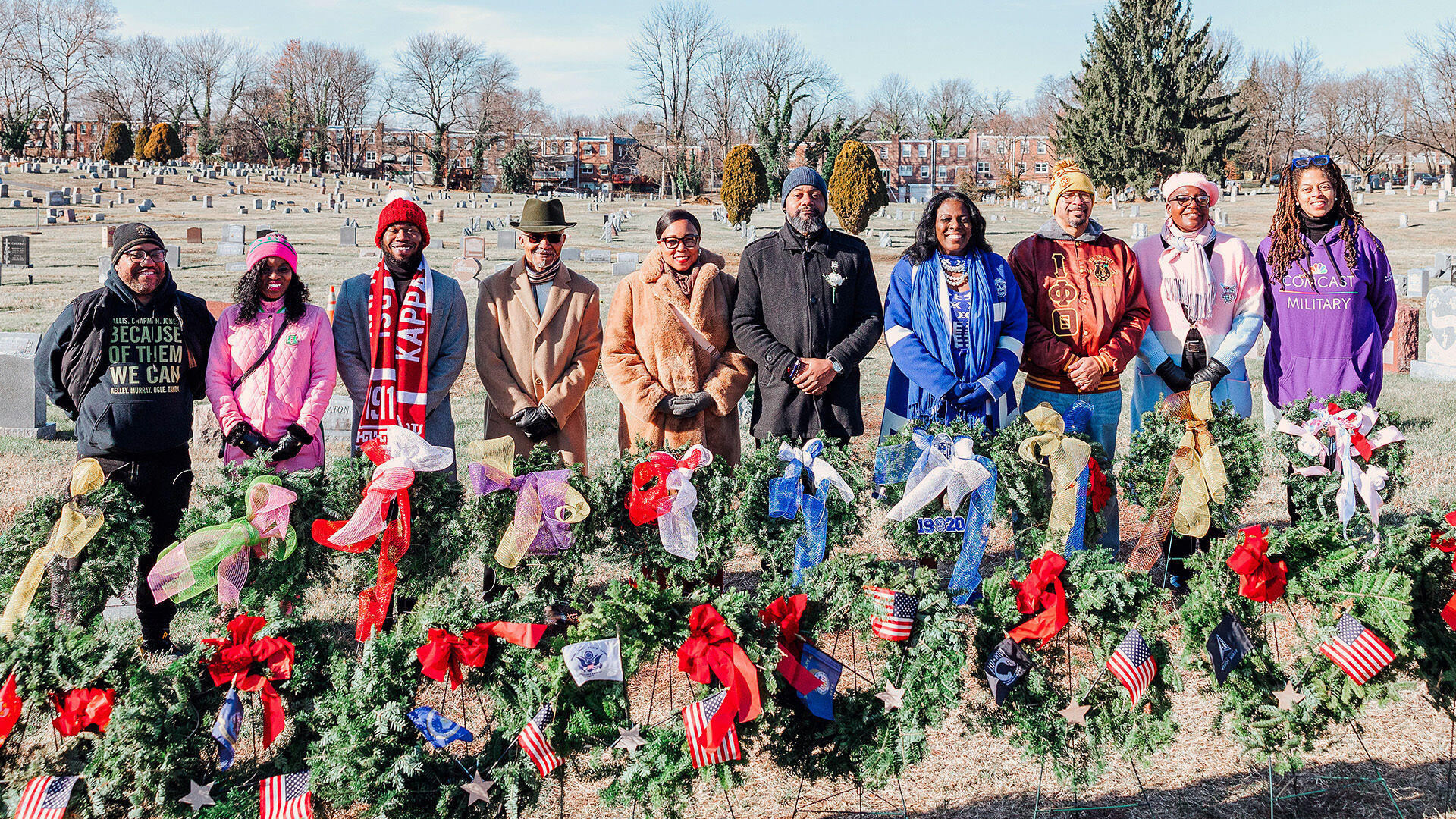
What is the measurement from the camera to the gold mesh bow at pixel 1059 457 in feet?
12.1

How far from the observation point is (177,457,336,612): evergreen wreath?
10.6ft

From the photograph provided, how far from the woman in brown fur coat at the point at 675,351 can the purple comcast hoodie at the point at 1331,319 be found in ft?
9.05

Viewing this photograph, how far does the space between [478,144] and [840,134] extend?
1145 inches

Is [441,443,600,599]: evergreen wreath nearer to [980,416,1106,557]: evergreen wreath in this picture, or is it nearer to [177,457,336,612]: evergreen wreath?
[177,457,336,612]: evergreen wreath

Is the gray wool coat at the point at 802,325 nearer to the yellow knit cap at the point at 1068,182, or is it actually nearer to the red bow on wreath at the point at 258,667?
the yellow knit cap at the point at 1068,182

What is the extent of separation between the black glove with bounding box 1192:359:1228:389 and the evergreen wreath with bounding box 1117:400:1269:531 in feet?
2.71

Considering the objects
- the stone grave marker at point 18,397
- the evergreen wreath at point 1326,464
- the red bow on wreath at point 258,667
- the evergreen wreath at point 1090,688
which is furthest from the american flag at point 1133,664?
the stone grave marker at point 18,397

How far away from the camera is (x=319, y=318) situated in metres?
4.43

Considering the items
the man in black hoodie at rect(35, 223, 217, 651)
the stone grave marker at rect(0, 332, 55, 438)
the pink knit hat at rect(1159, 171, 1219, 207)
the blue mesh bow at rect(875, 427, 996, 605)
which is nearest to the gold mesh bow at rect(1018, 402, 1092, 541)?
the blue mesh bow at rect(875, 427, 996, 605)

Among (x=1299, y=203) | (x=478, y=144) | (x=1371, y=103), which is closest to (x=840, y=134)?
(x=478, y=144)

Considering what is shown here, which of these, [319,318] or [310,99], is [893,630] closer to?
[319,318]

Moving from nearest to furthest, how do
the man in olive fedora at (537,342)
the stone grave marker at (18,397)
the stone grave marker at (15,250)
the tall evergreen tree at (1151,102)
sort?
1. the man in olive fedora at (537,342)
2. the stone grave marker at (18,397)
3. the stone grave marker at (15,250)
4. the tall evergreen tree at (1151,102)

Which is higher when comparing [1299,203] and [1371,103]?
[1371,103]

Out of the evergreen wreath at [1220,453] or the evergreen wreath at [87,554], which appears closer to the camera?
the evergreen wreath at [87,554]
